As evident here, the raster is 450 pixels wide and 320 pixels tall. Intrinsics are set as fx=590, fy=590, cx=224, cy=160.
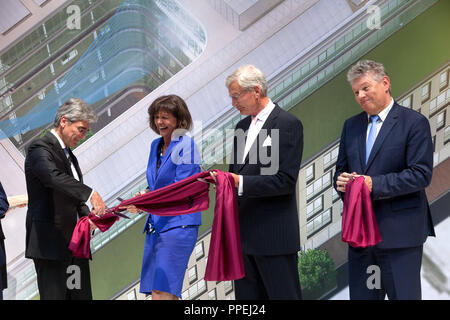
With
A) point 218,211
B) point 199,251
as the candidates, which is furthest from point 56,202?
point 199,251

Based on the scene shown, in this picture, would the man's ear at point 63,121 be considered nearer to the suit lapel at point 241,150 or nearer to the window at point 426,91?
the suit lapel at point 241,150

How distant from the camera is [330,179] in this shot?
5.48 m

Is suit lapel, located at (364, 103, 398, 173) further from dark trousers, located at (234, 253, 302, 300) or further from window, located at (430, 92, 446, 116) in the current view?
window, located at (430, 92, 446, 116)

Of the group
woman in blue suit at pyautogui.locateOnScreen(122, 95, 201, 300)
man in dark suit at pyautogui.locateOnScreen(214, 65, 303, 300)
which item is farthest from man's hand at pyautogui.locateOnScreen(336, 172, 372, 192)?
woman in blue suit at pyautogui.locateOnScreen(122, 95, 201, 300)

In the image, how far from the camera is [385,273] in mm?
3861

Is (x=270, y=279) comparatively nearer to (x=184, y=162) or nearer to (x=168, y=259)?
(x=168, y=259)

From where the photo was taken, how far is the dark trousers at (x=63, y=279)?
4223 millimetres

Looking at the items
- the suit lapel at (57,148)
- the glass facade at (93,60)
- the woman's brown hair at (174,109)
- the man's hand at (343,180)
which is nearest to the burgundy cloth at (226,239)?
the woman's brown hair at (174,109)

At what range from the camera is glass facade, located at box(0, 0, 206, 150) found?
549 cm

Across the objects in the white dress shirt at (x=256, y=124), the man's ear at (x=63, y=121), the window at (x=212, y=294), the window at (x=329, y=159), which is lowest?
the window at (x=212, y=294)

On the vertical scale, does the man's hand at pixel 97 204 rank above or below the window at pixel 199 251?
above

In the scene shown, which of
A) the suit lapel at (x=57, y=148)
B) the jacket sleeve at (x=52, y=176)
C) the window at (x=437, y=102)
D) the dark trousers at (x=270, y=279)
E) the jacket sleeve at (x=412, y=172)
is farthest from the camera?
the window at (x=437, y=102)

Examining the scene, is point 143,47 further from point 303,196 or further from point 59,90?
point 303,196
